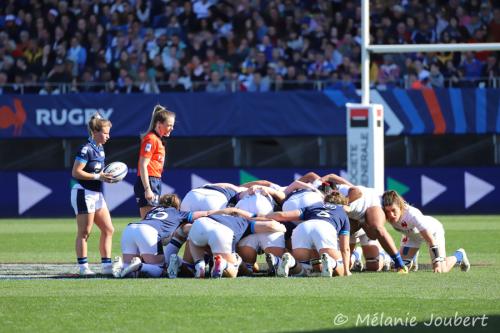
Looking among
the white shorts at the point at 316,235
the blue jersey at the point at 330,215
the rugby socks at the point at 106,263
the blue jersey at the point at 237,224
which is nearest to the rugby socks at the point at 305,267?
the white shorts at the point at 316,235

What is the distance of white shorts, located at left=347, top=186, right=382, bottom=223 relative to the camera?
1236 cm

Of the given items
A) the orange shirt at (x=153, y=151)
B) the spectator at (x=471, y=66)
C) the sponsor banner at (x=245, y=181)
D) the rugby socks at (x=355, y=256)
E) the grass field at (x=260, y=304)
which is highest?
the spectator at (x=471, y=66)

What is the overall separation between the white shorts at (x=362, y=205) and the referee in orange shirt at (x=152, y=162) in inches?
92.0

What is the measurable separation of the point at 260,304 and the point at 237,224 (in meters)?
2.52

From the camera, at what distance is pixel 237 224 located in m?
11.9

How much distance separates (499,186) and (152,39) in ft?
28.7

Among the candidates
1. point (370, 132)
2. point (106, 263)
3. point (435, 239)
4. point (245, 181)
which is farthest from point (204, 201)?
point (245, 181)

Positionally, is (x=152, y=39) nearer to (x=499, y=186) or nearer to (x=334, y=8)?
(x=334, y=8)

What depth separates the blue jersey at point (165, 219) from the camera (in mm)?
12062

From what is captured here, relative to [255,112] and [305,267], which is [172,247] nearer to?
[305,267]

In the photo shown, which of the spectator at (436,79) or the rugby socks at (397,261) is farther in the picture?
the spectator at (436,79)

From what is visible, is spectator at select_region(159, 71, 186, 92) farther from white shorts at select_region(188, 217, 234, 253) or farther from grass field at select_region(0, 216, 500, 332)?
white shorts at select_region(188, 217, 234, 253)

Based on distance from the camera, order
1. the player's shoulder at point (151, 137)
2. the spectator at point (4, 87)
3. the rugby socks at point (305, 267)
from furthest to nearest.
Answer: the spectator at point (4, 87) < the player's shoulder at point (151, 137) < the rugby socks at point (305, 267)

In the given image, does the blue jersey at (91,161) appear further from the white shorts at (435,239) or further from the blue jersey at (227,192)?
the white shorts at (435,239)
